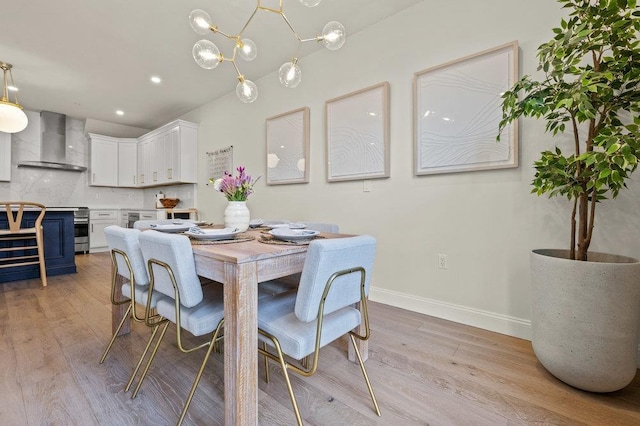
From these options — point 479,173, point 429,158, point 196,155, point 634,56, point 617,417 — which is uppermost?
point 196,155

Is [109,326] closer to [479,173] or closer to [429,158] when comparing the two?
[429,158]

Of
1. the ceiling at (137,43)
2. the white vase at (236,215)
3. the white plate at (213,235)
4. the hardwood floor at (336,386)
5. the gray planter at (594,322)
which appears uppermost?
the ceiling at (137,43)

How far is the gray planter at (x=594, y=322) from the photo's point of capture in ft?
4.13

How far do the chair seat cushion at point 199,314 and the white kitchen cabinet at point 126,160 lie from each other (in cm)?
564

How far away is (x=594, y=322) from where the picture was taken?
1.29 m

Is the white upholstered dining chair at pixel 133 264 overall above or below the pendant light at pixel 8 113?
below

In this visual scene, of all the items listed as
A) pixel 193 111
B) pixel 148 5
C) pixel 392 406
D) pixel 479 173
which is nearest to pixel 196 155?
pixel 193 111

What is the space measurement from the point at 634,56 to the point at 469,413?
1.79 m

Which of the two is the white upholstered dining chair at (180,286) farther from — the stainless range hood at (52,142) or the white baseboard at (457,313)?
the stainless range hood at (52,142)

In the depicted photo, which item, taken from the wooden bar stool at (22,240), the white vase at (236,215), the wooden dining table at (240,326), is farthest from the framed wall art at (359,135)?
the wooden bar stool at (22,240)

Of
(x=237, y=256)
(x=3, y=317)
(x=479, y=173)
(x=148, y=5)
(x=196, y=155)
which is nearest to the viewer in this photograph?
(x=237, y=256)

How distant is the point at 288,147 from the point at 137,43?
75.0 inches

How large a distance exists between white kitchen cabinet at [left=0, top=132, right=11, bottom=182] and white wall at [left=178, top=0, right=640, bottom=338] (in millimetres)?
5239

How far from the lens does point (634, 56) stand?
1.27 meters
